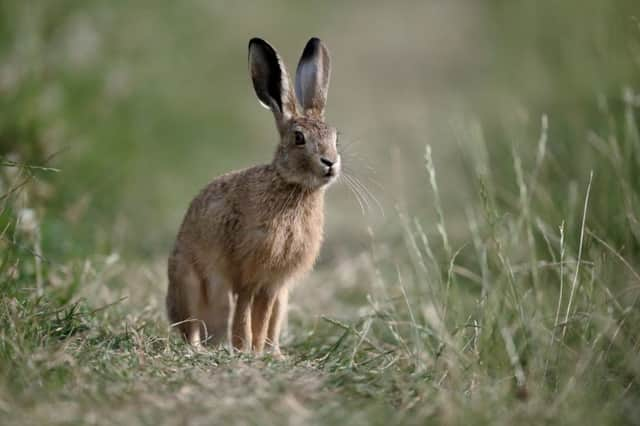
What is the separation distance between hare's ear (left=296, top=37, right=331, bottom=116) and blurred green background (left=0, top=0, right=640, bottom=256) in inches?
11.3

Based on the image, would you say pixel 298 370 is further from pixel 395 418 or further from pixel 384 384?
pixel 395 418

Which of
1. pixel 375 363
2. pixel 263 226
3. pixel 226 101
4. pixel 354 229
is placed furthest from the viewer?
pixel 226 101

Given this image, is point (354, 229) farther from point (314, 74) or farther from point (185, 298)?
point (185, 298)

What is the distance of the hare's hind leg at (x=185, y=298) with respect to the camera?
451cm

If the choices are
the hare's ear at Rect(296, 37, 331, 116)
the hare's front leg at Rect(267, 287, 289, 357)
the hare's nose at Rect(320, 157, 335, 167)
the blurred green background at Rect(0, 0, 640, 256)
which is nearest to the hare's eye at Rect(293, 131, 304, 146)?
the hare's nose at Rect(320, 157, 335, 167)

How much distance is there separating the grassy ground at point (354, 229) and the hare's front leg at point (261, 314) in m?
0.27

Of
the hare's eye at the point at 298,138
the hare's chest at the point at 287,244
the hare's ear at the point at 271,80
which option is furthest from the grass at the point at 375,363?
the hare's ear at the point at 271,80

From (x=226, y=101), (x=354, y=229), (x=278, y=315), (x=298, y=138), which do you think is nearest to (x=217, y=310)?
(x=278, y=315)

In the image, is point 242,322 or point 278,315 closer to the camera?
point 242,322

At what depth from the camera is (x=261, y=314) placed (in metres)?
4.47

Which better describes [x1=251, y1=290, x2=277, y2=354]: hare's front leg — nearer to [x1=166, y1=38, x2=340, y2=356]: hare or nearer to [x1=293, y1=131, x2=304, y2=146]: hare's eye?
[x1=166, y1=38, x2=340, y2=356]: hare

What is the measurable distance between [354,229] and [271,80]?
10.7ft

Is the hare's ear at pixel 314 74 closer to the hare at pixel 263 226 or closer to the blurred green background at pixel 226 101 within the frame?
the hare at pixel 263 226

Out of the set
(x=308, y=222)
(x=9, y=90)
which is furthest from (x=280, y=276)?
(x=9, y=90)
